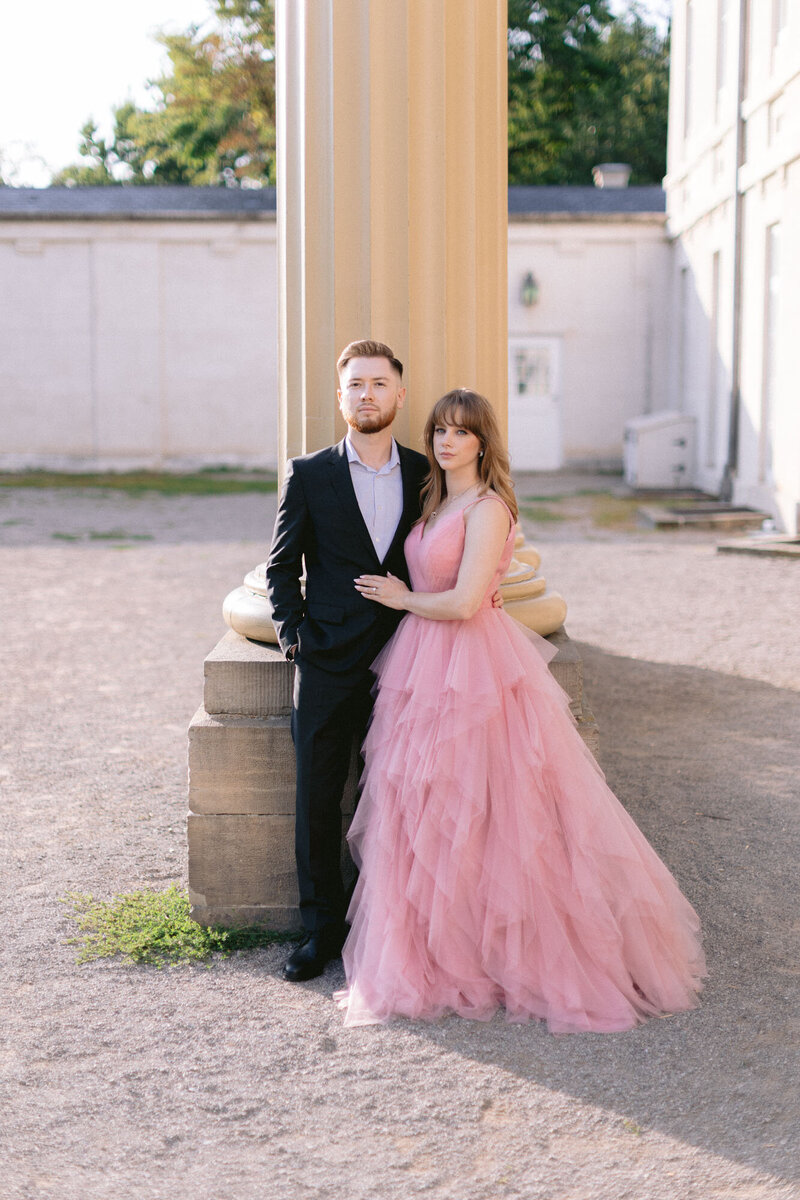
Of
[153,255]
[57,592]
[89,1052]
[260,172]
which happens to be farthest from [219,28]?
[89,1052]

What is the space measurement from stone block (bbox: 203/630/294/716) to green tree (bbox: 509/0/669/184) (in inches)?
1234

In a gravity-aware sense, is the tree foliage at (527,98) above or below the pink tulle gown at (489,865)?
above

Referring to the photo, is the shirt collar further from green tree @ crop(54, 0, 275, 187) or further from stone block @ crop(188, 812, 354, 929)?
green tree @ crop(54, 0, 275, 187)

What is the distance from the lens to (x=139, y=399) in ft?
71.7

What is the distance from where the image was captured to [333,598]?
3.48 meters

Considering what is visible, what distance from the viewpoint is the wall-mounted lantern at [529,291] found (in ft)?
70.5

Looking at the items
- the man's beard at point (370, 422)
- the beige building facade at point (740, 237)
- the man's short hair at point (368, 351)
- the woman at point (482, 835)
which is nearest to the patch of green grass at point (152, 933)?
the woman at point (482, 835)

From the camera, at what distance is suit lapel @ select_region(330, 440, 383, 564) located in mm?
3469

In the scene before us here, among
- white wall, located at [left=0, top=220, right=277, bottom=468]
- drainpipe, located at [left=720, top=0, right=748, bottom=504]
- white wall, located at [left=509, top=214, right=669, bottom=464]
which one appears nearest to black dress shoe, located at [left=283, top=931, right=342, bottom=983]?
drainpipe, located at [left=720, top=0, right=748, bottom=504]

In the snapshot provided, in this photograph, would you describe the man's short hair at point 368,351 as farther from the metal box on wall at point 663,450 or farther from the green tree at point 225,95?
the green tree at point 225,95

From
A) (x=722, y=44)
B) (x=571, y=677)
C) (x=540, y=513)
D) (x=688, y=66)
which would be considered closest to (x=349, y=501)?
(x=571, y=677)

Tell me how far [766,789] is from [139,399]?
18418 mm

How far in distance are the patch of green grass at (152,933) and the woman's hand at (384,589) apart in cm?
108

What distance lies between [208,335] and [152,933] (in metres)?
19.1
